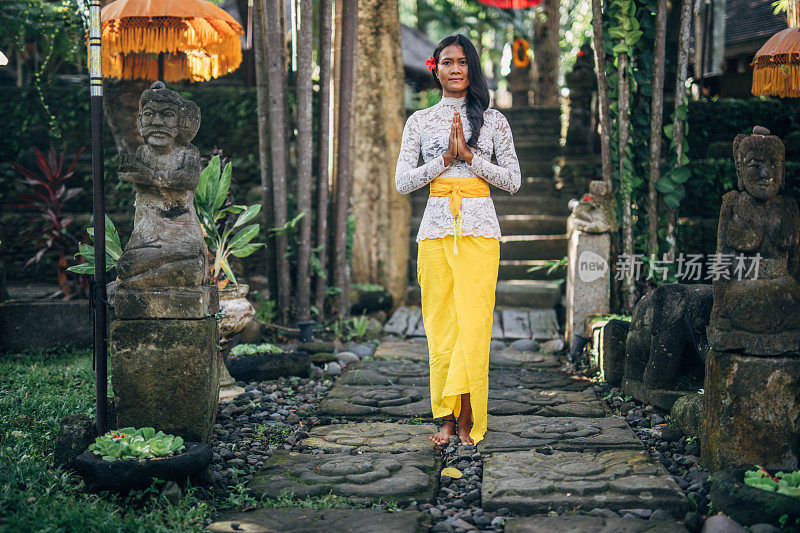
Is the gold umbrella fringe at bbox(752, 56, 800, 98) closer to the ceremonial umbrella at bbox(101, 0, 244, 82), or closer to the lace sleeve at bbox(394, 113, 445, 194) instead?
the lace sleeve at bbox(394, 113, 445, 194)

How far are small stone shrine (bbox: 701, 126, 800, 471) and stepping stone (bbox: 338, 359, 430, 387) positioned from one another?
7.66 feet

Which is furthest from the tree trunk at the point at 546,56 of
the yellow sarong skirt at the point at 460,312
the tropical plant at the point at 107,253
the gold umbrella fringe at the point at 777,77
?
the tropical plant at the point at 107,253

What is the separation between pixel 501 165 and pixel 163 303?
1839 mm

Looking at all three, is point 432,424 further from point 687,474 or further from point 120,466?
point 120,466

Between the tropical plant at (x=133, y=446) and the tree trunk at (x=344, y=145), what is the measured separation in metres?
3.46

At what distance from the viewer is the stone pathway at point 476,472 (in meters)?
2.78

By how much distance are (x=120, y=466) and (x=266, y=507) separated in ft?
2.04

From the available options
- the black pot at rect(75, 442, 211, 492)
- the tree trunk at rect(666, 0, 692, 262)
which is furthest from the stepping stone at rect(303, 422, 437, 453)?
the tree trunk at rect(666, 0, 692, 262)

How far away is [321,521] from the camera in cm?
275

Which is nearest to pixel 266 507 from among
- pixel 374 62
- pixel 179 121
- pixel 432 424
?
pixel 432 424

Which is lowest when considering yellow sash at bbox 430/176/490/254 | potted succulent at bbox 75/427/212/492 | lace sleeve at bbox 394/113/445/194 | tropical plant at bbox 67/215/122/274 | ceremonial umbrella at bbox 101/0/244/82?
potted succulent at bbox 75/427/212/492

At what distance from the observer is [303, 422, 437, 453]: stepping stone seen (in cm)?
368

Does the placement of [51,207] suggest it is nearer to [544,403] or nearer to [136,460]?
[136,460]

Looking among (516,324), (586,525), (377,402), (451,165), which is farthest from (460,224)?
(516,324)
